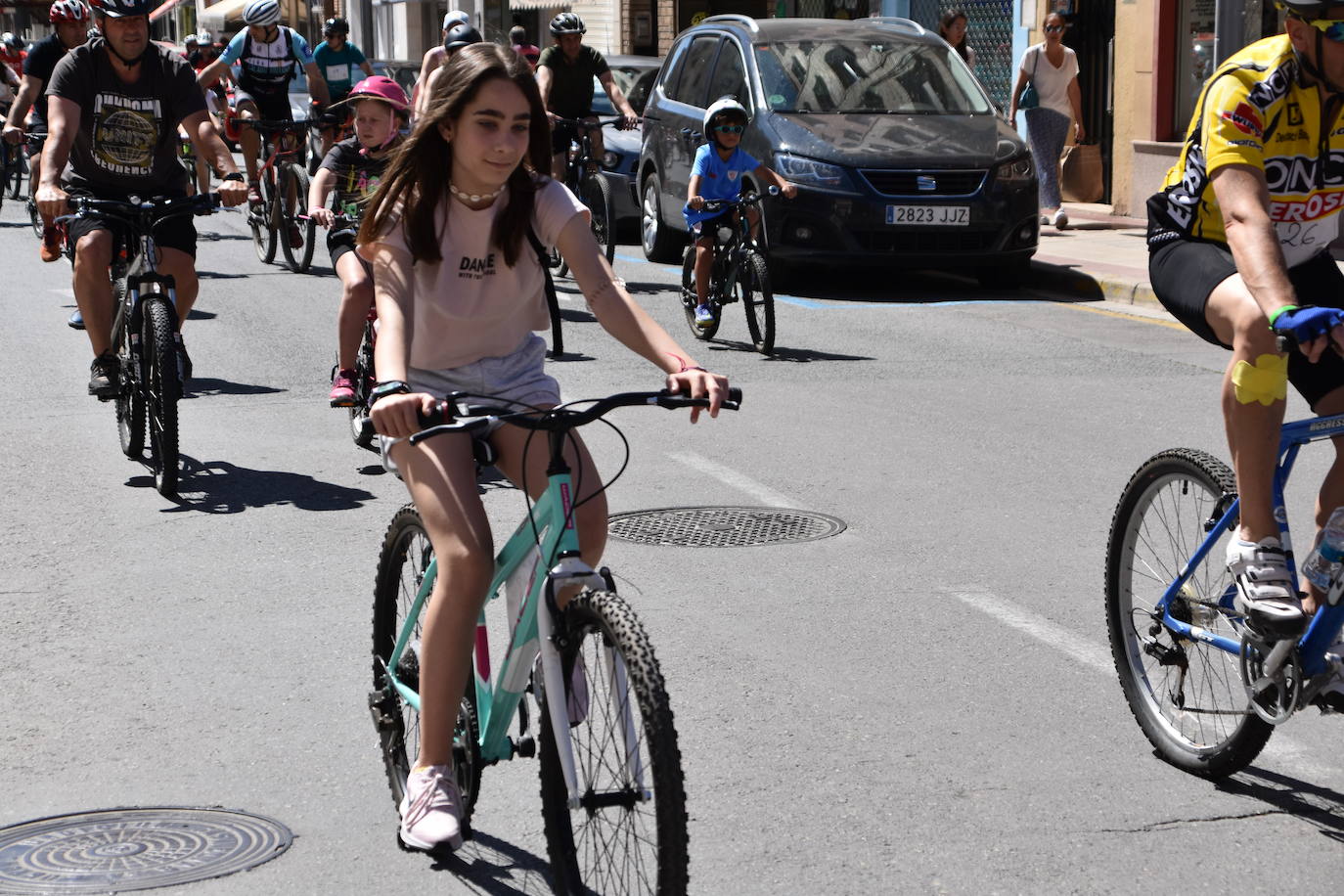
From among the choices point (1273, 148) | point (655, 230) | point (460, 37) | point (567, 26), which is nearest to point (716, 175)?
point (460, 37)

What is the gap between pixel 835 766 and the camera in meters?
4.76

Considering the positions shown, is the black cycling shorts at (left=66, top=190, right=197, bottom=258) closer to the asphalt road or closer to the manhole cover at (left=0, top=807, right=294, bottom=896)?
the asphalt road

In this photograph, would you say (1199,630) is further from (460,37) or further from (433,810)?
(460,37)

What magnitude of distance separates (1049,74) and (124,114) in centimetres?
1240

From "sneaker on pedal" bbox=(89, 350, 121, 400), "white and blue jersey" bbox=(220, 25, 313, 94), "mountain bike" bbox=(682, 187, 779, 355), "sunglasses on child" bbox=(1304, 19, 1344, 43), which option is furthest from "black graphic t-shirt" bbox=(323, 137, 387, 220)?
"white and blue jersey" bbox=(220, 25, 313, 94)

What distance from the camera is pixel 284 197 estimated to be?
16.8 meters

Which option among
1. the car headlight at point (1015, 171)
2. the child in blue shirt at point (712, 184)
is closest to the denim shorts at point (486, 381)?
the child in blue shirt at point (712, 184)

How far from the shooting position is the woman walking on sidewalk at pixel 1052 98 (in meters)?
19.2

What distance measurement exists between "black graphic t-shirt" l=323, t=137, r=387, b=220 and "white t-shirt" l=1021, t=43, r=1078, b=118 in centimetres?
1110

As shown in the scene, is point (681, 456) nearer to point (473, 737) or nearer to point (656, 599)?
point (656, 599)

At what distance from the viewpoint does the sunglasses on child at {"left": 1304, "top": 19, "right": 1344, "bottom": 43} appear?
4109 millimetres

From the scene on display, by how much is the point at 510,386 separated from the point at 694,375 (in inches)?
24.9

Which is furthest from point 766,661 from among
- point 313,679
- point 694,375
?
point 694,375

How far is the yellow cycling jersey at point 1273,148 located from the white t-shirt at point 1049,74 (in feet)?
49.4
